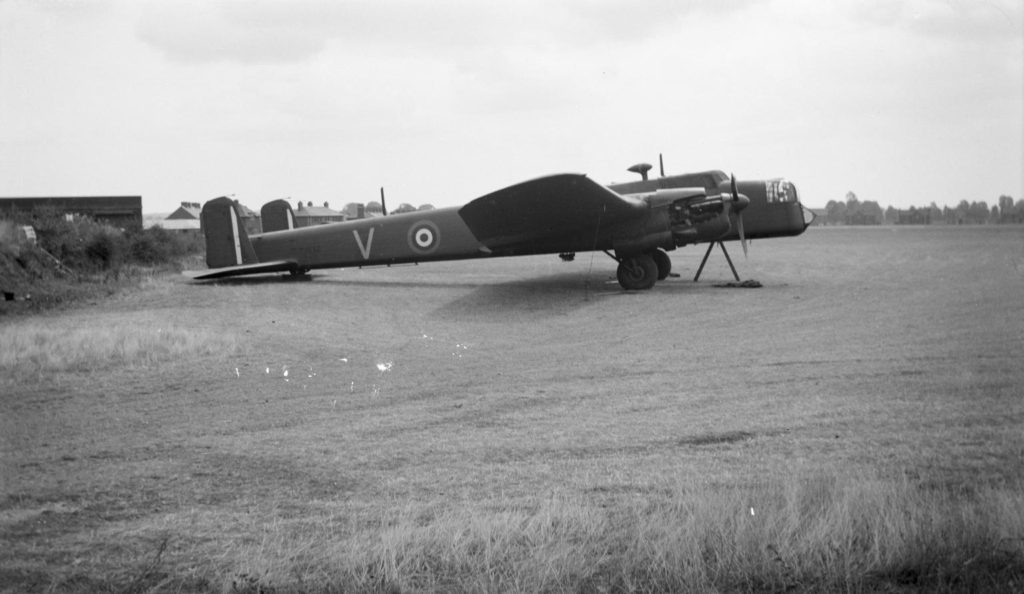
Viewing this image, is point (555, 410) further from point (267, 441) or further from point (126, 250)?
point (126, 250)

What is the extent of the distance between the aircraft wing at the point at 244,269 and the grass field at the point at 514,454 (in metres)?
5.97

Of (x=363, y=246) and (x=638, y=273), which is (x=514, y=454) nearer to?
(x=638, y=273)

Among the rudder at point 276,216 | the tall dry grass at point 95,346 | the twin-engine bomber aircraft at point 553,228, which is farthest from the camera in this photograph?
the rudder at point 276,216

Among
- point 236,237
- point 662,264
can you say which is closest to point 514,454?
point 662,264

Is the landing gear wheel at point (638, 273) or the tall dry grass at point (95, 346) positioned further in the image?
the landing gear wheel at point (638, 273)

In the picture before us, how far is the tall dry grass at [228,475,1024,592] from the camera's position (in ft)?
10.7

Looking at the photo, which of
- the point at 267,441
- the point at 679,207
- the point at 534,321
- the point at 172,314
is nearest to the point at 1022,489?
the point at 267,441

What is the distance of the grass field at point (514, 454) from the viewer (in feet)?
11.0

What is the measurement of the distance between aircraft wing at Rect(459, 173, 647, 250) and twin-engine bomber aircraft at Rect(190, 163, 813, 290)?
0.02m

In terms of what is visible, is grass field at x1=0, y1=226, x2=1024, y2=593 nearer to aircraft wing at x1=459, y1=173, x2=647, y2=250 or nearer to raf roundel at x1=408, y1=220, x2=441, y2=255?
aircraft wing at x1=459, y1=173, x2=647, y2=250

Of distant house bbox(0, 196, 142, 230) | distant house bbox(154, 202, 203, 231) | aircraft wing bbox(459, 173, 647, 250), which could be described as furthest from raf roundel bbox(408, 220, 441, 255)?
distant house bbox(154, 202, 203, 231)

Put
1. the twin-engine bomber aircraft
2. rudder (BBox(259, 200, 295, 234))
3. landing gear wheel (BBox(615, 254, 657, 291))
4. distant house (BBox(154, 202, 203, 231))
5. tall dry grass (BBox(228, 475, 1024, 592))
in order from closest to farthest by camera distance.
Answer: tall dry grass (BBox(228, 475, 1024, 592)), the twin-engine bomber aircraft, landing gear wheel (BBox(615, 254, 657, 291)), rudder (BBox(259, 200, 295, 234)), distant house (BBox(154, 202, 203, 231))

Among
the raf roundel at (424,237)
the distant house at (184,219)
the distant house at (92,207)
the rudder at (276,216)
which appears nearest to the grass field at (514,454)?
the distant house at (92,207)

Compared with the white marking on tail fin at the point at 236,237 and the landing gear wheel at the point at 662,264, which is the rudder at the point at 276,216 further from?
the landing gear wheel at the point at 662,264
